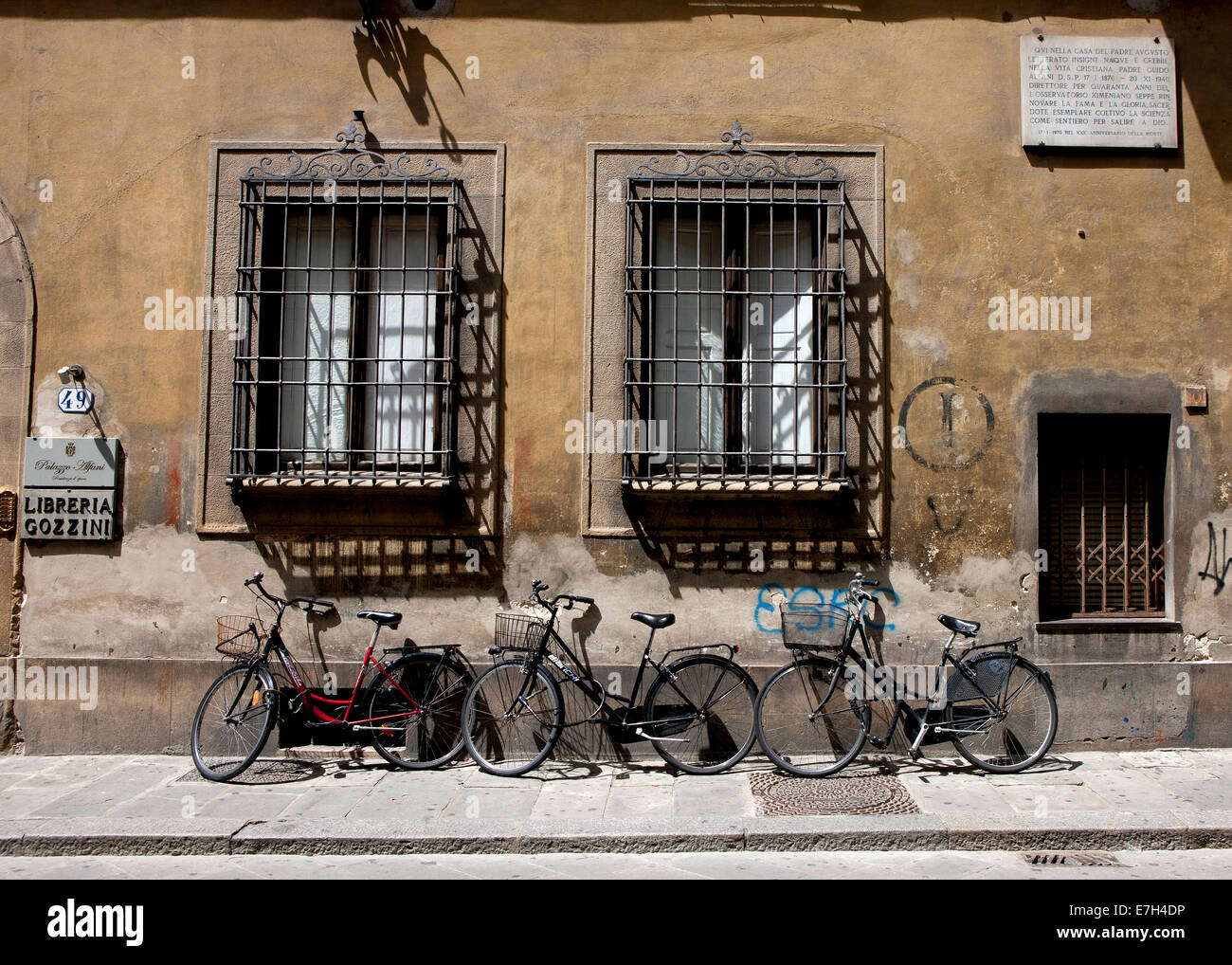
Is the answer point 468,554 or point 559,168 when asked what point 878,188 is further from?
point 468,554

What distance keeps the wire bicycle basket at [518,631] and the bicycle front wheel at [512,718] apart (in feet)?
0.89

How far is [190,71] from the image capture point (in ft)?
25.2

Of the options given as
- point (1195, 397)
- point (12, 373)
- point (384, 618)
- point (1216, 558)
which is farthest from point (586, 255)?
point (1216, 558)

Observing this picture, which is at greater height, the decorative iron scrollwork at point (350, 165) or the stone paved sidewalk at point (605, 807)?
the decorative iron scrollwork at point (350, 165)

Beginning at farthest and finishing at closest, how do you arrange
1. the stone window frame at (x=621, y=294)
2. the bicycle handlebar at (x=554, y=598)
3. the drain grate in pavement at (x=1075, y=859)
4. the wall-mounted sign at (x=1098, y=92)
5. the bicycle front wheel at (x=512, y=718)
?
1. the wall-mounted sign at (x=1098, y=92)
2. the stone window frame at (x=621, y=294)
3. the bicycle handlebar at (x=554, y=598)
4. the bicycle front wheel at (x=512, y=718)
5. the drain grate in pavement at (x=1075, y=859)

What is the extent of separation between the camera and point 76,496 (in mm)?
7488

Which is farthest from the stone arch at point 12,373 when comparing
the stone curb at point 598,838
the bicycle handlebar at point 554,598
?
the bicycle handlebar at point 554,598

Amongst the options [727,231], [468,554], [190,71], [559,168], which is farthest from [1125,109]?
[190,71]

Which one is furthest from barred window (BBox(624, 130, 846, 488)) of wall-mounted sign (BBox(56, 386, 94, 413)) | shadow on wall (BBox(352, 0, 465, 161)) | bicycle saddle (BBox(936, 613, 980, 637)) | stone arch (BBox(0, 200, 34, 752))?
stone arch (BBox(0, 200, 34, 752))

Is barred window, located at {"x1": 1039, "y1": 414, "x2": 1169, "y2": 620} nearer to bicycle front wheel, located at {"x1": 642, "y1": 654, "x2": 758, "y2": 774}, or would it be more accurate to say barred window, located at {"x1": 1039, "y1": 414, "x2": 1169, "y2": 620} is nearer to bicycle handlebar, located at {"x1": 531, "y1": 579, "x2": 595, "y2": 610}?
bicycle front wheel, located at {"x1": 642, "y1": 654, "x2": 758, "y2": 774}

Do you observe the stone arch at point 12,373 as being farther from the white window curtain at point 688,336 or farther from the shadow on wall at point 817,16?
the white window curtain at point 688,336

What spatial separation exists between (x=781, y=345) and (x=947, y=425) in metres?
1.38

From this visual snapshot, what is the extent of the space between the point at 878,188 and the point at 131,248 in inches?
223

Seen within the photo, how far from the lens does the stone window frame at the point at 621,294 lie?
24.4 ft
